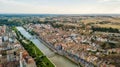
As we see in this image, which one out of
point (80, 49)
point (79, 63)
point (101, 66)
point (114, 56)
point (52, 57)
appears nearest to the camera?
point (101, 66)

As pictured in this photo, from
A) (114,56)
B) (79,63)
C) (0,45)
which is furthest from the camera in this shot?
(0,45)

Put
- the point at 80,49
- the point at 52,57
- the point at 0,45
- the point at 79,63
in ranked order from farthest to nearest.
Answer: the point at 0,45 < the point at 80,49 < the point at 52,57 < the point at 79,63

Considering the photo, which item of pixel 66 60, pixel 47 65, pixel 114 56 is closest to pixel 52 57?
pixel 66 60

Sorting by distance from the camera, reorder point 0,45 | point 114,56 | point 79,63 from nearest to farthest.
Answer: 1. point 79,63
2. point 114,56
3. point 0,45

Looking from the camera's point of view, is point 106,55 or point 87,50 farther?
point 87,50

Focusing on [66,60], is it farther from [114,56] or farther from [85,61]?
[114,56]

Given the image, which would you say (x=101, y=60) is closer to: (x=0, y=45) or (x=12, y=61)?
(x=12, y=61)

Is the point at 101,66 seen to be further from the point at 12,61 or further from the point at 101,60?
the point at 12,61

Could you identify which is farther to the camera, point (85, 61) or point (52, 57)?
point (52, 57)

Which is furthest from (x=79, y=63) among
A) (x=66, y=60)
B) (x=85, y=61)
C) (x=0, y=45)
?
(x=0, y=45)
